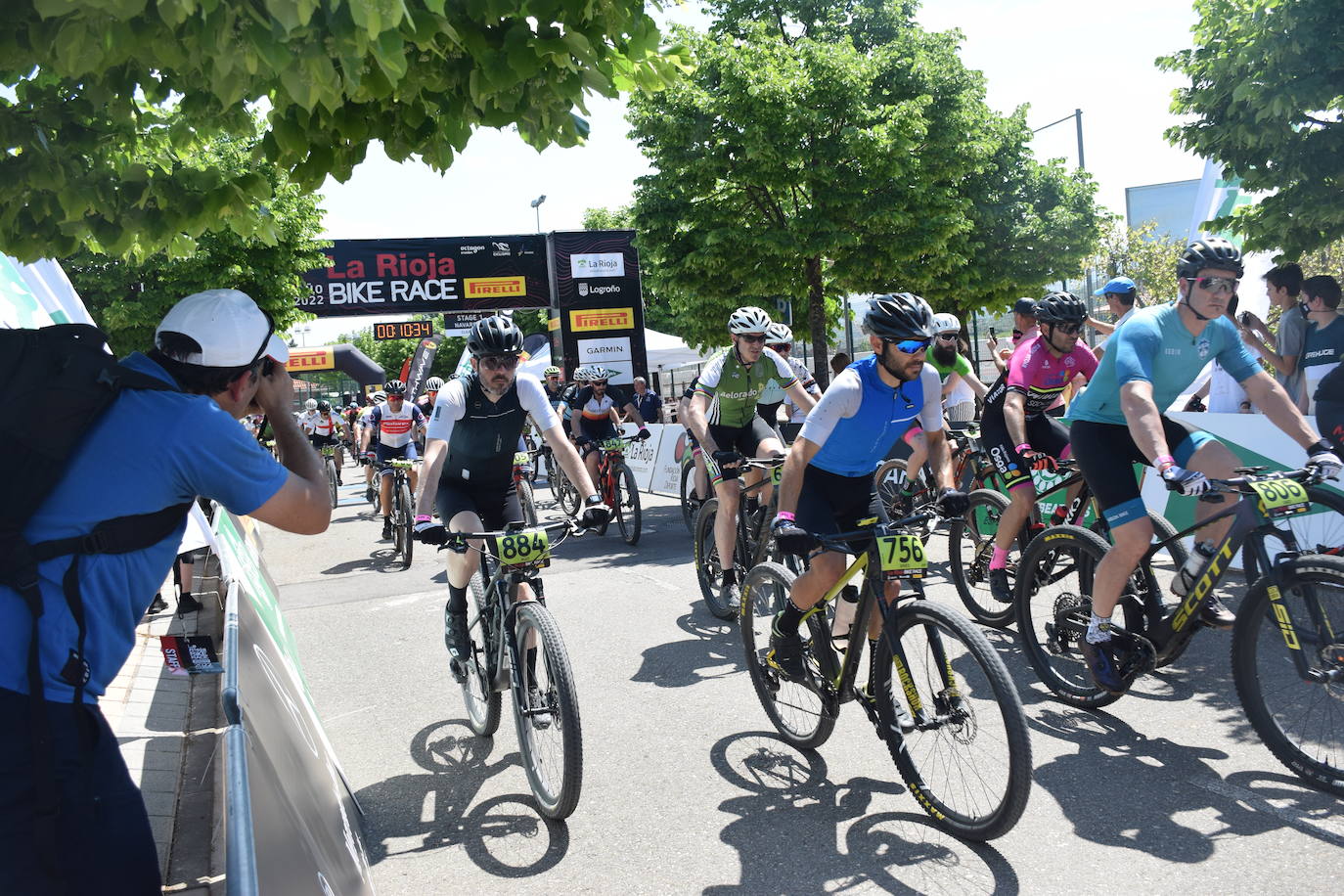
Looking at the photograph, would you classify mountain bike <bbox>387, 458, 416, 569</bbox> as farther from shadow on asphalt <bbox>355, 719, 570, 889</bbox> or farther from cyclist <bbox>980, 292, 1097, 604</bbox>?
cyclist <bbox>980, 292, 1097, 604</bbox>

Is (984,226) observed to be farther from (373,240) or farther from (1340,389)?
(1340,389)

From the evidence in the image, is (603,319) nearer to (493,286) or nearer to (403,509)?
(493,286)

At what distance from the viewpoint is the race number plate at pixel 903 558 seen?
13.0 feet

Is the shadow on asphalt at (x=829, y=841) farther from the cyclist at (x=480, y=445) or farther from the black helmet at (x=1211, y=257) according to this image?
the black helmet at (x=1211, y=257)

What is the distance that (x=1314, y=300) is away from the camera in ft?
27.5

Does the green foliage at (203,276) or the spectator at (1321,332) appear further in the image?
the green foliage at (203,276)

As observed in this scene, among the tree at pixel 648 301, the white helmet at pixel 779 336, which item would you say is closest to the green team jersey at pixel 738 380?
the white helmet at pixel 779 336

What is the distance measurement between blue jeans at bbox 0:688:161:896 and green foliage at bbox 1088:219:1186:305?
39.6m

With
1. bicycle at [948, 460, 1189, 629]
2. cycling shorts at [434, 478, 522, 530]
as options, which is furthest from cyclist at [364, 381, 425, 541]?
bicycle at [948, 460, 1189, 629]

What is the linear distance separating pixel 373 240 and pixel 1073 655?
87.9 feet

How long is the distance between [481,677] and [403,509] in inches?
276

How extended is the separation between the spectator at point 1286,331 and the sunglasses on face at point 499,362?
6447 millimetres

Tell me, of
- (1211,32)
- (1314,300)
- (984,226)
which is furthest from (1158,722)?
(984,226)

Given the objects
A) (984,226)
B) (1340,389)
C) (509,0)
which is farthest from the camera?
(984,226)
